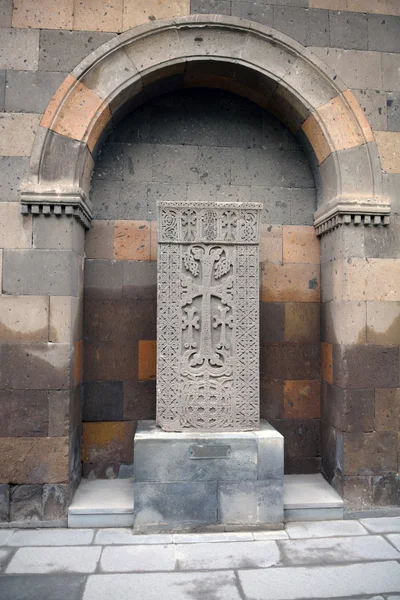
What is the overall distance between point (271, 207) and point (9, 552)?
354 cm

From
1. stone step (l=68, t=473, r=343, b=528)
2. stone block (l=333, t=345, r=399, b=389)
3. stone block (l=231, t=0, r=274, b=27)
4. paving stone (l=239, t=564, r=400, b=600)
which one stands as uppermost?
stone block (l=231, t=0, r=274, b=27)

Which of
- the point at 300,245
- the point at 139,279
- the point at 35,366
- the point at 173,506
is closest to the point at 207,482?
the point at 173,506

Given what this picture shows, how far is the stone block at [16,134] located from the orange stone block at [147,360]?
191cm

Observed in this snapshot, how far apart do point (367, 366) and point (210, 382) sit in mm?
1353

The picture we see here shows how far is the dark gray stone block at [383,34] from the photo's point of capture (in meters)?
4.20

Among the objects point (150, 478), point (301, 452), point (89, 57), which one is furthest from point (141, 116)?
point (301, 452)

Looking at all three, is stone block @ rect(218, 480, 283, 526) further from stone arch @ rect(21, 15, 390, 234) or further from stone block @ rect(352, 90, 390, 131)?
stone block @ rect(352, 90, 390, 131)

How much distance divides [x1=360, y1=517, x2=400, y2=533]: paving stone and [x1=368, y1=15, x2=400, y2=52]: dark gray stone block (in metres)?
3.99

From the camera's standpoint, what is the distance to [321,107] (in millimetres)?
4125

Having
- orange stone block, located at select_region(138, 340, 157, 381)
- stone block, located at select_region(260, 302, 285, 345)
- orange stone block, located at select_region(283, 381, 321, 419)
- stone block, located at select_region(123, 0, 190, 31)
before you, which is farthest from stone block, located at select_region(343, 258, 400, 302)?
stone block, located at select_region(123, 0, 190, 31)

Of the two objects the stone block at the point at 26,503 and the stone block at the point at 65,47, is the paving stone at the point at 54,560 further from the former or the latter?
the stone block at the point at 65,47

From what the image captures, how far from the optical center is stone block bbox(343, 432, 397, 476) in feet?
12.9

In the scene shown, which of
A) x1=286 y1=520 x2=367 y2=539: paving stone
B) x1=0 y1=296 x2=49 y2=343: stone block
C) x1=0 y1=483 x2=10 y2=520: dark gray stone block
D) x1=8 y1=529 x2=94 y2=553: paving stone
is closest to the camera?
x1=8 y1=529 x2=94 y2=553: paving stone

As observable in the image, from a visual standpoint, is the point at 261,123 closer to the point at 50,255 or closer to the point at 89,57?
the point at 89,57
